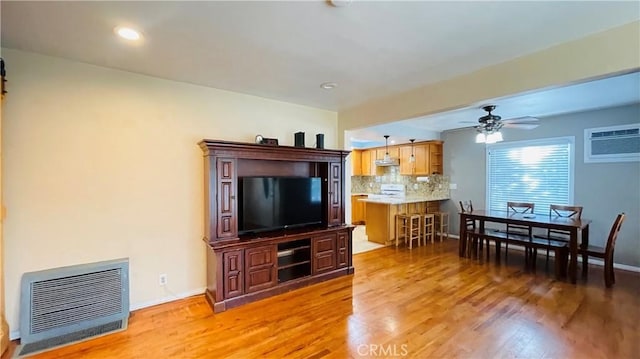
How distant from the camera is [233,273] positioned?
3.11m

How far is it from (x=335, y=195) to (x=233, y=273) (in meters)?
1.73

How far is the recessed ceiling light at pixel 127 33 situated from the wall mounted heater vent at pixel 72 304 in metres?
2.07

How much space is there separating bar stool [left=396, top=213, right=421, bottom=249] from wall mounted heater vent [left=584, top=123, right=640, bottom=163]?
9.80 feet

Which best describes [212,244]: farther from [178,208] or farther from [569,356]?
[569,356]

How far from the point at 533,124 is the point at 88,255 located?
5.61 meters

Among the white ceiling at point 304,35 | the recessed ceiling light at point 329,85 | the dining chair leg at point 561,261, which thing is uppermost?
the white ceiling at point 304,35

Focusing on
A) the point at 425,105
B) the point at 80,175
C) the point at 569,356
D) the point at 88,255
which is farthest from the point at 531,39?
the point at 88,255

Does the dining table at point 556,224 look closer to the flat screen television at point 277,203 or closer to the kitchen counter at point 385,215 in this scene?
the kitchen counter at point 385,215

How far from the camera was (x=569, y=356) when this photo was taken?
224cm

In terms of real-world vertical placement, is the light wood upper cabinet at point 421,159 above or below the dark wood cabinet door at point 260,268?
above

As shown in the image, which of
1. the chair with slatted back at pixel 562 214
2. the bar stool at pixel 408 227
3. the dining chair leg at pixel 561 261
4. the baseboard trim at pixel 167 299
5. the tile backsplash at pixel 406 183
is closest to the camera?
the baseboard trim at pixel 167 299

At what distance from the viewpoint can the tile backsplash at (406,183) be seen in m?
6.91

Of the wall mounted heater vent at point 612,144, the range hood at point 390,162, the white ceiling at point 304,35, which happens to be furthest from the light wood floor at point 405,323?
the range hood at point 390,162

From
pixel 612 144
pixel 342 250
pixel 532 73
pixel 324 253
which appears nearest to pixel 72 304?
pixel 324 253
